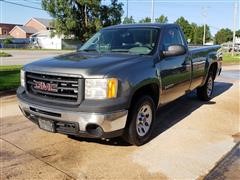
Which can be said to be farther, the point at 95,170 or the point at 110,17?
the point at 110,17

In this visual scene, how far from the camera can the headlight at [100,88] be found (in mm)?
4223

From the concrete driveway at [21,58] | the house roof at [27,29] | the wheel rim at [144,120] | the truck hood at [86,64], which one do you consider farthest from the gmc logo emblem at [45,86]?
the house roof at [27,29]

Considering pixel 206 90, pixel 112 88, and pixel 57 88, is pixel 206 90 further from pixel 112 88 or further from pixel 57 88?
pixel 57 88

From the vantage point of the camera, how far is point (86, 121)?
13.8 ft

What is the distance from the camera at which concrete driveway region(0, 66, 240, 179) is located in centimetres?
420

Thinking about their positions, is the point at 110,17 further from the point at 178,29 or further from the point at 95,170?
the point at 95,170

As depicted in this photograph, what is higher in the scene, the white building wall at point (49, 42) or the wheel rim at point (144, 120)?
the white building wall at point (49, 42)

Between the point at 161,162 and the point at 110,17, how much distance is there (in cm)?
4357

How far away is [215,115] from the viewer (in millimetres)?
7062

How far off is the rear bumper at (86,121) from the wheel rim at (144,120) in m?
0.50

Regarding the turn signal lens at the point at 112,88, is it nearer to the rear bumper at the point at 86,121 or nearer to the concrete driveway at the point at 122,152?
the rear bumper at the point at 86,121

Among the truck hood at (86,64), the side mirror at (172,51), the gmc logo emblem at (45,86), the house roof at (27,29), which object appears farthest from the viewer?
the house roof at (27,29)

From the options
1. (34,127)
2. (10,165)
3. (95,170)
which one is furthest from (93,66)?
(34,127)

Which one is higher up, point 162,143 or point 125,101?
point 125,101
